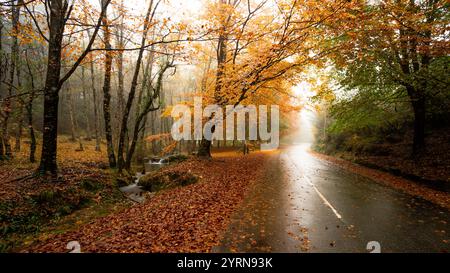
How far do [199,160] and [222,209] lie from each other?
949 cm

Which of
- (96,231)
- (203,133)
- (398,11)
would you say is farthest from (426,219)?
(203,133)

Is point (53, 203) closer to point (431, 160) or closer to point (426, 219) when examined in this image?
point (426, 219)

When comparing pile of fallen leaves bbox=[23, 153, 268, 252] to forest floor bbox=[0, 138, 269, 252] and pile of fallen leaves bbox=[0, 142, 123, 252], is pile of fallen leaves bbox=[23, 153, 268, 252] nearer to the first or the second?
forest floor bbox=[0, 138, 269, 252]

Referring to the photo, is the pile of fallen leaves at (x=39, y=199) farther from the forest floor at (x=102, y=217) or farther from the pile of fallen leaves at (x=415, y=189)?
the pile of fallen leaves at (x=415, y=189)

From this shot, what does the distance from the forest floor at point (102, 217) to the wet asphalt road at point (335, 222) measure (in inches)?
29.4

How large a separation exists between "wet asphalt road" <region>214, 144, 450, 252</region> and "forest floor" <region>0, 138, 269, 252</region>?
75cm

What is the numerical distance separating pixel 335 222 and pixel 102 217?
7592 millimetres

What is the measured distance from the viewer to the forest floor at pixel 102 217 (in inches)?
209

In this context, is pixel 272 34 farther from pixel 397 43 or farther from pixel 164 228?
pixel 164 228

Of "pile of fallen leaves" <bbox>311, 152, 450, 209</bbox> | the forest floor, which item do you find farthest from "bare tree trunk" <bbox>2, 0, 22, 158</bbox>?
"pile of fallen leaves" <bbox>311, 152, 450, 209</bbox>

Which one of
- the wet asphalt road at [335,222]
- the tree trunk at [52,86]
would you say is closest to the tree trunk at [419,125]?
the wet asphalt road at [335,222]

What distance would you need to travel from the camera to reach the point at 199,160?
662 inches

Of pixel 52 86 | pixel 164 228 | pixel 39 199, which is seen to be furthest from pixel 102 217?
pixel 52 86

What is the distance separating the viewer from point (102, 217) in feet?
25.4
